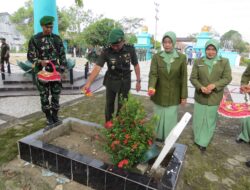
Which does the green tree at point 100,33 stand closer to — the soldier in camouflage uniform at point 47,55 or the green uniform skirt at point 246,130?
the soldier in camouflage uniform at point 47,55

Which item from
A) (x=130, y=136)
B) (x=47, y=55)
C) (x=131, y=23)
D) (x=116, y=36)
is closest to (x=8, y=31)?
(x=131, y=23)

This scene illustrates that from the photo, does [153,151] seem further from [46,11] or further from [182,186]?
[46,11]

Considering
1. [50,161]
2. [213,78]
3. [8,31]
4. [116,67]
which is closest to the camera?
[50,161]

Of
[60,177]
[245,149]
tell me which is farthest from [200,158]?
[60,177]

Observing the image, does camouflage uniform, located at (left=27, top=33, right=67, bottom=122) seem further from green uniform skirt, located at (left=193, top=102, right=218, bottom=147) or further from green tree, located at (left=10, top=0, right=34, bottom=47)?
green tree, located at (left=10, top=0, right=34, bottom=47)

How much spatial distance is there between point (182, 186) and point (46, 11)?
6129 mm

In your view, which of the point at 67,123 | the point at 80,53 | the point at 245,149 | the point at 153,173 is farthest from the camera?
the point at 80,53

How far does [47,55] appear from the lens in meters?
3.23

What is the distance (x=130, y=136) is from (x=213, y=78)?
1.74m

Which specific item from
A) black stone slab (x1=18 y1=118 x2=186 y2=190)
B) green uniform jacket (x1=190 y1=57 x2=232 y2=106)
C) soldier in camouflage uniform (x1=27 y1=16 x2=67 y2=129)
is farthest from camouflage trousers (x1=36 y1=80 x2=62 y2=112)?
green uniform jacket (x1=190 y1=57 x2=232 y2=106)

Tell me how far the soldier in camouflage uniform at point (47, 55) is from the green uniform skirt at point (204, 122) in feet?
7.13

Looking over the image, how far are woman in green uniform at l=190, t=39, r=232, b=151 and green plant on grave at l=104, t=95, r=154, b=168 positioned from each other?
1366 millimetres

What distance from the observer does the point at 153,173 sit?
2197 mm

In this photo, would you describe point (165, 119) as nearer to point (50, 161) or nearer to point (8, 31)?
point (50, 161)
